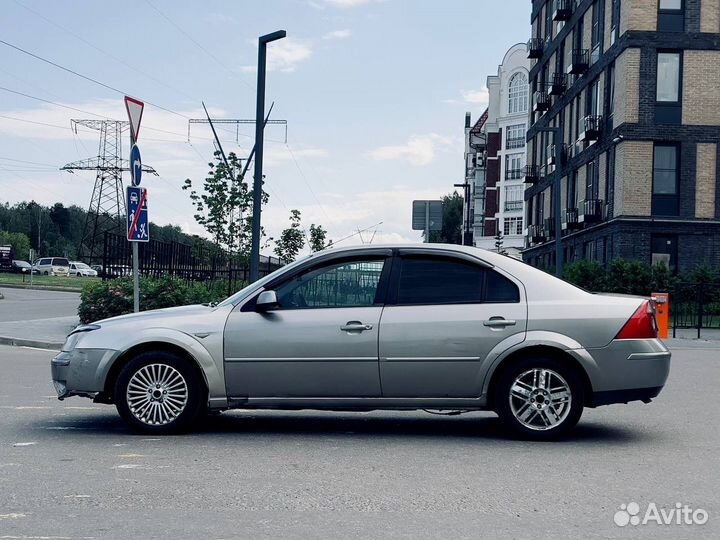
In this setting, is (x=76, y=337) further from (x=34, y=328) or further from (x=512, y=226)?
(x=512, y=226)

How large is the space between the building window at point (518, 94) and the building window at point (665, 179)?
43.0 meters

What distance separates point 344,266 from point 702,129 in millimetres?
32991

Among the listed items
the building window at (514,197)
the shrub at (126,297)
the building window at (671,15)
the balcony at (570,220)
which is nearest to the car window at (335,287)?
the shrub at (126,297)

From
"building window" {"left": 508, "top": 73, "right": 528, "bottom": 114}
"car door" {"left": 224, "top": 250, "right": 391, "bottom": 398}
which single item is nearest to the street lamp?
"car door" {"left": 224, "top": 250, "right": 391, "bottom": 398}

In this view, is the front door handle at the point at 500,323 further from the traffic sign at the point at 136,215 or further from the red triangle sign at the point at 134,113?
the red triangle sign at the point at 134,113

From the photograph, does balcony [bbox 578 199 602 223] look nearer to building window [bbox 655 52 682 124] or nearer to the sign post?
building window [bbox 655 52 682 124]

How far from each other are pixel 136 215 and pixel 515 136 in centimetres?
6849

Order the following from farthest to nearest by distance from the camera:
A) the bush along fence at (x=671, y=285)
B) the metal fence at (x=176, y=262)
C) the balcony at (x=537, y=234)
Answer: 1. the balcony at (x=537, y=234)
2. the bush along fence at (x=671, y=285)
3. the metal fence at (x=176, y=262)

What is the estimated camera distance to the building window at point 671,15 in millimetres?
37656

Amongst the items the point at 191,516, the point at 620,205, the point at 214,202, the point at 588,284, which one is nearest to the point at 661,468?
the point at 191,516

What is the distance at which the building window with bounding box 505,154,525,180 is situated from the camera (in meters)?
78.7

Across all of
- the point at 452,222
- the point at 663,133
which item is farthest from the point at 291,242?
the point at 452,222

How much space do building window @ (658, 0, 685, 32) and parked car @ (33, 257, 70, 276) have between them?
6516cm

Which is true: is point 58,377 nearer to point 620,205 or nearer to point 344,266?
point 344,266
